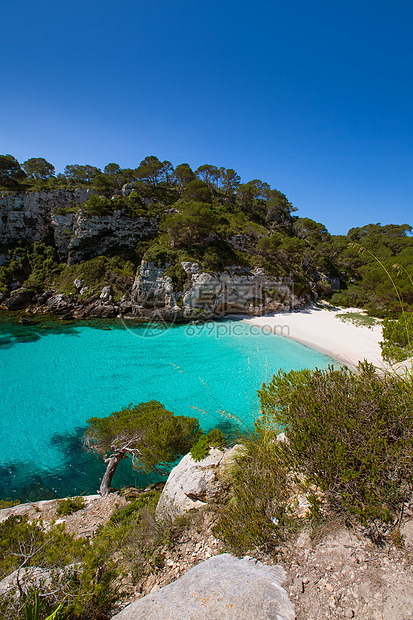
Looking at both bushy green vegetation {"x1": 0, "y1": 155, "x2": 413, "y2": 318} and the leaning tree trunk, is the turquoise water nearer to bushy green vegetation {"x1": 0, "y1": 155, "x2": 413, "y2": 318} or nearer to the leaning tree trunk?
the leaning tree trunk

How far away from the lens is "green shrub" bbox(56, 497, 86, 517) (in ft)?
19.8

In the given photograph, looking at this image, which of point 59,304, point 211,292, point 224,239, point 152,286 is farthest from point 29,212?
point 211,292

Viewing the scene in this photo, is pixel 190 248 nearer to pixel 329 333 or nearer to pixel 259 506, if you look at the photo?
→ pixel 329 333

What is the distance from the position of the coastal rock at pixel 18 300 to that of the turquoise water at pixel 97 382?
24.3 feet

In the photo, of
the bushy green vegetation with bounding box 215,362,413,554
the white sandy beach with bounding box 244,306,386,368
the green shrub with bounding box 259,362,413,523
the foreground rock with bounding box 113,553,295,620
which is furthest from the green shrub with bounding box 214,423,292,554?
the white sandy beach with bounding box 244,306,386,368

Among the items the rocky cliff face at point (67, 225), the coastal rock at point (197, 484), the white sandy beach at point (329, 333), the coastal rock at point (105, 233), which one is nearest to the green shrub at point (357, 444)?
the coastal rock at point (197, 484)

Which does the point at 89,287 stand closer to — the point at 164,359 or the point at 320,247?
the point at 164,359

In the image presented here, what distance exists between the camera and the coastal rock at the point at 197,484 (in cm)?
475

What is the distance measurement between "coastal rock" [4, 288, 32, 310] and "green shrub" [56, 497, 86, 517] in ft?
102

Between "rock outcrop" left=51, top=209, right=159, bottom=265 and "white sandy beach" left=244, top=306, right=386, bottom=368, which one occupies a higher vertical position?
"rock outcrop" left=51, top=209, right=159, bottom=265

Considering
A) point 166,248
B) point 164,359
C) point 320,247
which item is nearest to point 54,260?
point 166,248

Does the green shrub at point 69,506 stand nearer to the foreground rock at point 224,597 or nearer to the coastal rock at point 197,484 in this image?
the coastal rock at point 197,484

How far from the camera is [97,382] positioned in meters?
13.9

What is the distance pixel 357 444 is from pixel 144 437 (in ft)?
18.9
